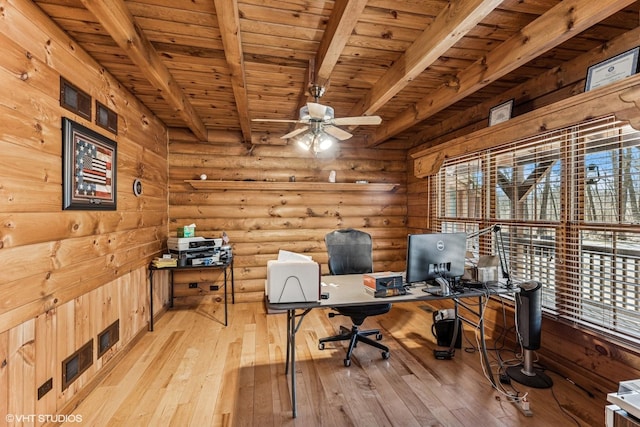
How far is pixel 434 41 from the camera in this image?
200cm

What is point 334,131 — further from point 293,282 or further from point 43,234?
point 43,234

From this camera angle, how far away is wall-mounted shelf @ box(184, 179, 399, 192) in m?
4.25

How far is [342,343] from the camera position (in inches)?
125

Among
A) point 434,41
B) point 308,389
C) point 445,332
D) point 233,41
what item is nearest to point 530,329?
point 445,332

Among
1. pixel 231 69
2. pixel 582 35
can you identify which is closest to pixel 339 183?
pixel 231 69

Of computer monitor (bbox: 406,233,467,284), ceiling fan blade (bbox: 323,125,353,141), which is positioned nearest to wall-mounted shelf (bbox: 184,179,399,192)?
ceiling fan blade (bbox: 323,125,353,141)

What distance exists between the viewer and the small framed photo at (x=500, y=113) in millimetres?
2965

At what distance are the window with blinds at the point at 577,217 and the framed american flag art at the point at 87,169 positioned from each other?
10.2 ft

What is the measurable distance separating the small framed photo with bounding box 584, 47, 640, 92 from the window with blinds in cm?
28

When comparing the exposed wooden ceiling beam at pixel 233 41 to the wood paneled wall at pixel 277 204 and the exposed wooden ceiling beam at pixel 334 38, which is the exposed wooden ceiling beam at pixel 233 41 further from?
the wood paneled wall at pixel 277 204

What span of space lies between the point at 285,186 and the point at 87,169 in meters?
2.58

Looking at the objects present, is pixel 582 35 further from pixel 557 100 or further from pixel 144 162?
pixel 144 162

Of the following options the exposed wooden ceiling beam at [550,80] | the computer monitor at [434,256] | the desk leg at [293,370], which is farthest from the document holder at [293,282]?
the exposed wooden ceiling beam at [550,80]

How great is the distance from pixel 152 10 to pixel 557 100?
320 cm
